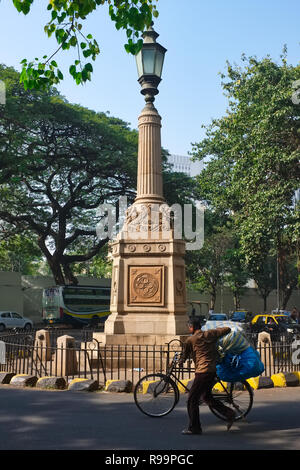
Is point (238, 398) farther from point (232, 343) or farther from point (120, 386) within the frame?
point (120, 386)

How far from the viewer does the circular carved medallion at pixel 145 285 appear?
1359 centimetres

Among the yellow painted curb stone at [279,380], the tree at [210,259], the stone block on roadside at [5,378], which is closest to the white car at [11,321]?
the tree at [210,259]

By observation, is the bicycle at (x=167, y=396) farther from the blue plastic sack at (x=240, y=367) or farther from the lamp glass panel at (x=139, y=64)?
the lamp glass panel at (x=139, y=64)

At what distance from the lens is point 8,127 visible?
2947 cm

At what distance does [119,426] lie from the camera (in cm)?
668

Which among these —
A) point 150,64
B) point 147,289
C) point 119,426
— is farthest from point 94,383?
point 150,64

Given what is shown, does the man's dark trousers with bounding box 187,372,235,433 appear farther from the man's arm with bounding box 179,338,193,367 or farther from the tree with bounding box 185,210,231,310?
the tree with bounding box 185,210,231,310

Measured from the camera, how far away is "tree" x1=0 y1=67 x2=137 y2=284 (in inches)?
1163

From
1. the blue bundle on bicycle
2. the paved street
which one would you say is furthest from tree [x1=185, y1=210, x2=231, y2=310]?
the blue bundle on bicycle

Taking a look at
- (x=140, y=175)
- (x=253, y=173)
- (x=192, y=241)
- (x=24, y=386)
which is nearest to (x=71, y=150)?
(x=192, y=241)

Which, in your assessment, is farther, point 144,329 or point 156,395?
point 144,329

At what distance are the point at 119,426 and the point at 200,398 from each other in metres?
1.22

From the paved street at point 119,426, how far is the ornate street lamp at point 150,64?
969 cm
